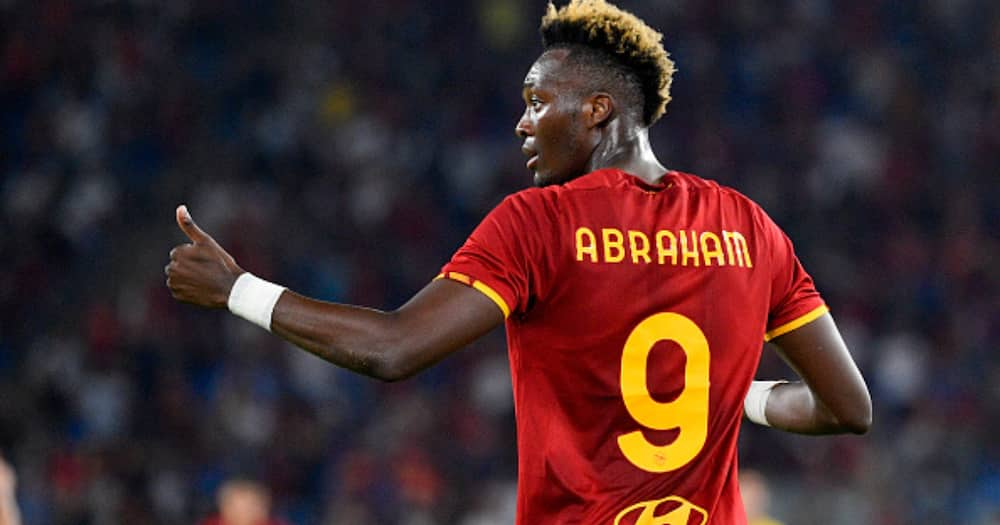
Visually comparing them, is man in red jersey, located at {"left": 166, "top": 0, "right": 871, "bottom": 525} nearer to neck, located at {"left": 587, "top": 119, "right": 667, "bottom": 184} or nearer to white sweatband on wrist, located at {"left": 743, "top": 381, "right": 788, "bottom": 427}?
neck, located at {"left": 587, "top": 119, "right": 667, "bottom": 184}

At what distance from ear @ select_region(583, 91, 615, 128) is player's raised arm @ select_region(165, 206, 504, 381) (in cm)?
62

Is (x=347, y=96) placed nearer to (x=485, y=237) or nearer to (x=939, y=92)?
(x=939, y=92)

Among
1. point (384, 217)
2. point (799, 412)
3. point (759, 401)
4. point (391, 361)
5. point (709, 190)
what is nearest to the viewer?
point (391, 361)

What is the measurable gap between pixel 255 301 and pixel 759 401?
4.74 feet

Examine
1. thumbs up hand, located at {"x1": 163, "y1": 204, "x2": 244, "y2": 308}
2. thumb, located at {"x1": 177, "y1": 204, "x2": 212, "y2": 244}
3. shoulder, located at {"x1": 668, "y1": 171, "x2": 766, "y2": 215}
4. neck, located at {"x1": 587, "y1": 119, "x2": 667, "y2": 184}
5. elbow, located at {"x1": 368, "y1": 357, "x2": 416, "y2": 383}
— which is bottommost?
elbow, located at {"x1": 368, "y1": 357, "x2": 416, "y2": 383}

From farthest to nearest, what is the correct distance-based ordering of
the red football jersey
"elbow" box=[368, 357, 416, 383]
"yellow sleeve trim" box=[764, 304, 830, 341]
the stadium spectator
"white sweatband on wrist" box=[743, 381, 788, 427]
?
the stadium spectator
"white sweatband on wrist" box=[743, 381, 788, 427]
"yellow sleeve trim" box=[764, 304, 830, 341]
the red football jersey
"elbow" box=[368, 357, 416, 383]

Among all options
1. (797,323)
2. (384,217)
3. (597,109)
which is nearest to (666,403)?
(797,323)

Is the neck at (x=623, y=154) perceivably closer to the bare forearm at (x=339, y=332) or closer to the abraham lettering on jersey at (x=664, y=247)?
the abraham lettering on jersey at (x=664, y=247)

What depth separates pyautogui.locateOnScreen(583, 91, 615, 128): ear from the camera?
3.30 metres

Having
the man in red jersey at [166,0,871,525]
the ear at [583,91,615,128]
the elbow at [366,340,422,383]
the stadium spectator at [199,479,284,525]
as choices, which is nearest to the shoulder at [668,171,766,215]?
the man in red jersey at [166,0,871,525]

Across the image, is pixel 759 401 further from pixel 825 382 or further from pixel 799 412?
pixel 825 382

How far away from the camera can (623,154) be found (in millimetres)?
3312

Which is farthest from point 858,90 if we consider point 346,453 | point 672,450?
point 672,450

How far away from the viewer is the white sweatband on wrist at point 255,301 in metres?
2.88
